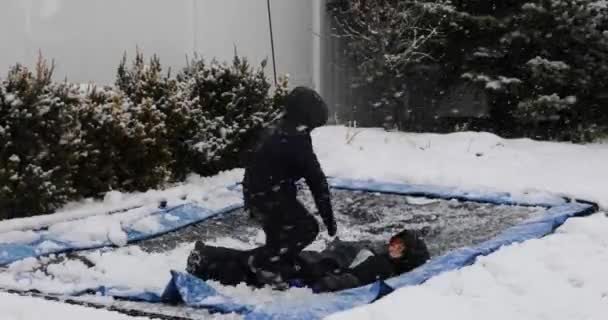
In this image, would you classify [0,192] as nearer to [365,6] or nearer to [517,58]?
[365,6]

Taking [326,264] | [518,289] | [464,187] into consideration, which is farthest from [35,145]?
[518,289]

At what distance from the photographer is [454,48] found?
11352mm

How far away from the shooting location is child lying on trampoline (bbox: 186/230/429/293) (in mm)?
4340

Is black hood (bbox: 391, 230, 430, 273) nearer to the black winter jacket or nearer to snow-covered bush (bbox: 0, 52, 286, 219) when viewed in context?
the black winter jacket

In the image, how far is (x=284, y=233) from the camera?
4387 millimetres

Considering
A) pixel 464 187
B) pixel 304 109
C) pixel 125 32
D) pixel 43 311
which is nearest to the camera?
pixel 43 311

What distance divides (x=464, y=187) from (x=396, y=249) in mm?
2888

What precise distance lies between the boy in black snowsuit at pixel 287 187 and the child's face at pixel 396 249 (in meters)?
0.34

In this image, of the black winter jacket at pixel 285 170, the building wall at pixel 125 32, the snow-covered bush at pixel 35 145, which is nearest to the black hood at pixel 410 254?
A: the black winter jacket at pixel 285 170

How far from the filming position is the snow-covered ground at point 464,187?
3697 mm

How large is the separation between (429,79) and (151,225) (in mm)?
7118

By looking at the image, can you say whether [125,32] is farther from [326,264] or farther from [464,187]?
[326,264]

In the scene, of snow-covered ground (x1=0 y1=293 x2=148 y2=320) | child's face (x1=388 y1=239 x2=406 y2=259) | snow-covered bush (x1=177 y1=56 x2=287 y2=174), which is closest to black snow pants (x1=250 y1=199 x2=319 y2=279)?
child's face (x1=388 y1=239 x2=406 y2=259)

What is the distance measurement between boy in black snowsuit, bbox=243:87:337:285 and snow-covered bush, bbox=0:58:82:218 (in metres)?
2.25
